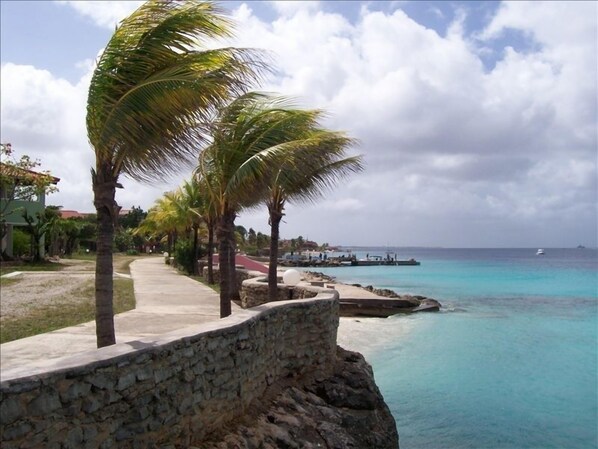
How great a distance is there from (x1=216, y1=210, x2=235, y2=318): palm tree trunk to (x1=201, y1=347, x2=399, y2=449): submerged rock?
2.10m

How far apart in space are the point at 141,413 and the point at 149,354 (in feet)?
1.61

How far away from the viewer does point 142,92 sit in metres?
6.29

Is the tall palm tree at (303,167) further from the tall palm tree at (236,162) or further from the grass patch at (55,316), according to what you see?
the grass patch at (55,316)

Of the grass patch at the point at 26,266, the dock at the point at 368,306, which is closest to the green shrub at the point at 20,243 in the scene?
the grass patch at the point at 26,266

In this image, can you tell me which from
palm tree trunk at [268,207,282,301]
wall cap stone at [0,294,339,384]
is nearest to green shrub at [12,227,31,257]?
palm tree trunk at [268,207,282,301]

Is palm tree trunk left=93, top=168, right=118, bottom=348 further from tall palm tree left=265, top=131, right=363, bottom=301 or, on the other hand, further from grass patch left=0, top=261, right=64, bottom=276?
grass patch left=0, top=261, right=64, bottom=276

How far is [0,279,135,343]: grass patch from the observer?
10.7 meters

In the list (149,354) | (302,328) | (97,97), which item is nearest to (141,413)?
(149,354)

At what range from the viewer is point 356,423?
8.69 meters

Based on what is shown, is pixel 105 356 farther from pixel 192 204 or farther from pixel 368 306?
pixel 192 204

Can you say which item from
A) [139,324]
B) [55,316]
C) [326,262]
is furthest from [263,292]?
[326,262]

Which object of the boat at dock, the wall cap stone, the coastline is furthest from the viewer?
the boat at dock

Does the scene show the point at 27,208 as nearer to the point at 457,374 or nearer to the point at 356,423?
the point at 457,374

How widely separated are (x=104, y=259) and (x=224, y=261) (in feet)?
11.6
